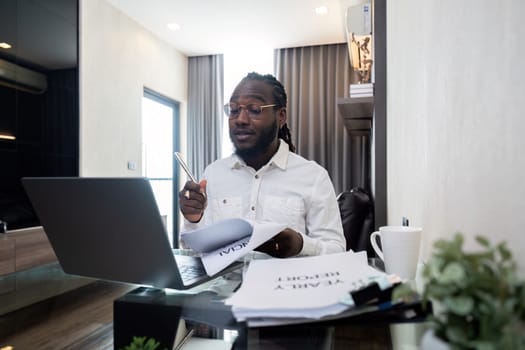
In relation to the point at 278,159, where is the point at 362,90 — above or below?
above

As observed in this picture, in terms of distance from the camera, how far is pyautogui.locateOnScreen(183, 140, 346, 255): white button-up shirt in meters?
1.35

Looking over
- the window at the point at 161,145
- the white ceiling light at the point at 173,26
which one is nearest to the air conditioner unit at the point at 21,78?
the window at the point at 161,145

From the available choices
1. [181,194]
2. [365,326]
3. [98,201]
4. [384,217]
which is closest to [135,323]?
[98,201]

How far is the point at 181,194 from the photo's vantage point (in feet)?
3.24

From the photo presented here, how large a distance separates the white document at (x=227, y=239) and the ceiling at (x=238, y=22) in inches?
125

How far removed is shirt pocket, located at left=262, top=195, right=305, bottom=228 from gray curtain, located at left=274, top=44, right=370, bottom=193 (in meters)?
3.28

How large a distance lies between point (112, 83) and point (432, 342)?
3.87 m

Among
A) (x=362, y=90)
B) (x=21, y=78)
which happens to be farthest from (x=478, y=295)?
(x=21, y=78)

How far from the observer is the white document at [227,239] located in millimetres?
698

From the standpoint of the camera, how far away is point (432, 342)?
0.28 metres

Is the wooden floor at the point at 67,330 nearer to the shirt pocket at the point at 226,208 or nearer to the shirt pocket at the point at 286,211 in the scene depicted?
the shirt pocket at the point at 226,208

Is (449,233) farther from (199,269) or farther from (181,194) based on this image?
(181,194)

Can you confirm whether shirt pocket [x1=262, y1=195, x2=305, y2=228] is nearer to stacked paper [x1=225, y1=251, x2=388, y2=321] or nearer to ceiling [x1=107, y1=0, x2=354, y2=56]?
stacked paper [x1=225, y1=251, x2=388, y2=321]

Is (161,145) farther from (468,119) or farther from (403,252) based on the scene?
(468,119)
